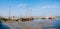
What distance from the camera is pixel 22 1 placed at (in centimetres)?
212

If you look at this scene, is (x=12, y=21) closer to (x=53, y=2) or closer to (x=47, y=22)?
(x=47, y=22)

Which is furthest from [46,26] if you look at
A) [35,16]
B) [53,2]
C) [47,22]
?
[53,2]

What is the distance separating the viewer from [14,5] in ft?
6.96

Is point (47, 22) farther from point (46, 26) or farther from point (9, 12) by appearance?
point (9, 12)

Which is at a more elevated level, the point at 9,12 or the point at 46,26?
the point at 9,12

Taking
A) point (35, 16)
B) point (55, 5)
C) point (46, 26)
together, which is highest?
point (55, 5)

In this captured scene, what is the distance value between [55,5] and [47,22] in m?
0.27

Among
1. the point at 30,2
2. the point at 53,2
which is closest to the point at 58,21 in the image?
the point at 53,2

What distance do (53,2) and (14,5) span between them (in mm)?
555

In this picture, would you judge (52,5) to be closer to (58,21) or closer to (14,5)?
(58,21)

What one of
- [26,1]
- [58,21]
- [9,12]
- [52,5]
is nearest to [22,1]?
[26,1]

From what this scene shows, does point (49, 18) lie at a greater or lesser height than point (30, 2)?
lesser

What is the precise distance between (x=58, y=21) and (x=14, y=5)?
658mm

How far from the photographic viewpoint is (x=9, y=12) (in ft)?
6.97
